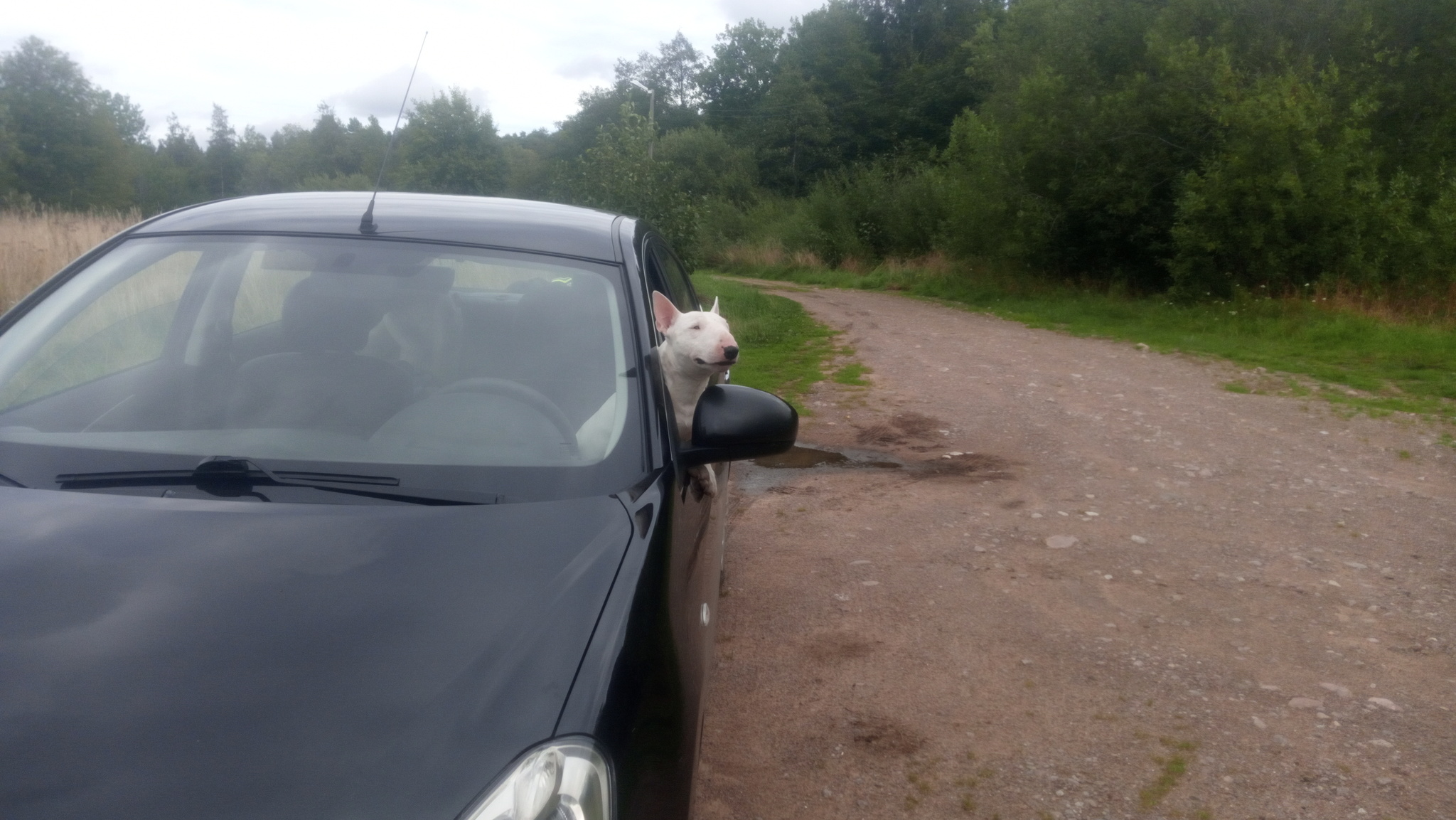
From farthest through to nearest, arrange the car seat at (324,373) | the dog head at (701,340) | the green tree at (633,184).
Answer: the green tree at (633,184) → the dog head at (701,340) → the car seat at (324,373)

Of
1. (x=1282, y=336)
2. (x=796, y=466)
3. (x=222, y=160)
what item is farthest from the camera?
(x=222, y=160)

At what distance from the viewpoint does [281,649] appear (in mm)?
1742

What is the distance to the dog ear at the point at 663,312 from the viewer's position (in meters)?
3.44

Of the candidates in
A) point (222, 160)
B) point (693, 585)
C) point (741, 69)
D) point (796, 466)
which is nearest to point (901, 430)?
point (796, 466)

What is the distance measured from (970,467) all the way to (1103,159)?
14574mm

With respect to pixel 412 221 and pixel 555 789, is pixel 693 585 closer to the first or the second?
pixel 555 789

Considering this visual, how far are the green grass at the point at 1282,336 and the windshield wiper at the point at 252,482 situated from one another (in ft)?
32.7

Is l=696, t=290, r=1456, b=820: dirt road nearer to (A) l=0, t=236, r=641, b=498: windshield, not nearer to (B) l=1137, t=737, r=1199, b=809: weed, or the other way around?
(B) l=1137, t=737, r=1199, b=809: weed

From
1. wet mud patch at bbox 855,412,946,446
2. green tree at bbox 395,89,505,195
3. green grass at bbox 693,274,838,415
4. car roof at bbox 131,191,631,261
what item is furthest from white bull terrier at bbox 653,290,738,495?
green tree at bbox 395,89,505,195

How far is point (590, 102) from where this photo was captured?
7219 cm

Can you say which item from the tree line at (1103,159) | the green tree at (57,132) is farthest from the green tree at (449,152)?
the green tree at (57,132)

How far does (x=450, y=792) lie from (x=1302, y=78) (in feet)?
67.5

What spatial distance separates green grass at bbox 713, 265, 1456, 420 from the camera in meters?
10.7

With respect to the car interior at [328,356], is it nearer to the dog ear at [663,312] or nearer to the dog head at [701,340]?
the dog ear at [663,312]
